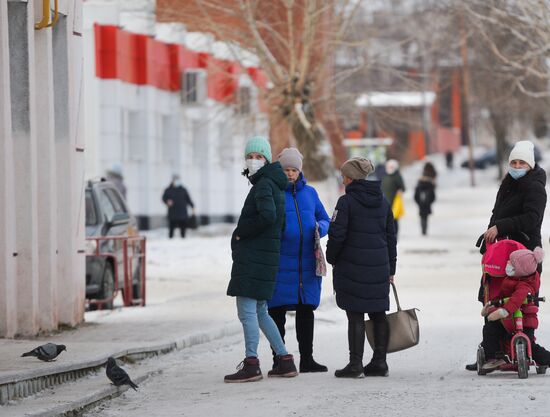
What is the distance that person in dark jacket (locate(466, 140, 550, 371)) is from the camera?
41.1 ft

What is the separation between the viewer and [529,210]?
41.2 ft

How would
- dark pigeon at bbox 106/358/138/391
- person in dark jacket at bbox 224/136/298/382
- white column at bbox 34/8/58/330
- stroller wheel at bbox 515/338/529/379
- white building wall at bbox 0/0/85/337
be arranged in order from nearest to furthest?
1. dark pigeon at bbox 106/358/138/391
2. stroller wheel at bbox 515/338/529/379
3. person in dark jacket at bbox 224/136/298/382
4. white building wall at bbox 0/0/85/337
5. white column at bbox 34/8/58/330

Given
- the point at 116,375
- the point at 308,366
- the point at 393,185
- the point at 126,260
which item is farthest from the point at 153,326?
the point at 393,185

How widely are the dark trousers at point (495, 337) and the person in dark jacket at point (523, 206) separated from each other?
0.11 metres

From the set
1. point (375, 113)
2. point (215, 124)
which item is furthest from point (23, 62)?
point (215, 124)

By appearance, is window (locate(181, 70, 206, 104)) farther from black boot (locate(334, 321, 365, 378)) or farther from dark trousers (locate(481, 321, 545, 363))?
dark trousers (locate(481, 321, 545, 363))

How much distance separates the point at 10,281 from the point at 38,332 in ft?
3.52

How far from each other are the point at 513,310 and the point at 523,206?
32.7 inches

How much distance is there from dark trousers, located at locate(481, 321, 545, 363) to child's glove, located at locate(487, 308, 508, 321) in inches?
9.0

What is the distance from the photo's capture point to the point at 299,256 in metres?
12.9

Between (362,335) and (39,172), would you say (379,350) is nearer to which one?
(362,335)

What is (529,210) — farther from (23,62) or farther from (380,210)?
(23,62)

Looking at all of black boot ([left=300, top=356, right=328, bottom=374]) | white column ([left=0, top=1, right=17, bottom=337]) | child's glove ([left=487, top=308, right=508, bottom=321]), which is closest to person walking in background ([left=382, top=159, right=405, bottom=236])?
white column ([left=0, top=1, right=17, bottom=337])

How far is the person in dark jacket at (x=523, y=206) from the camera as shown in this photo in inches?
493
